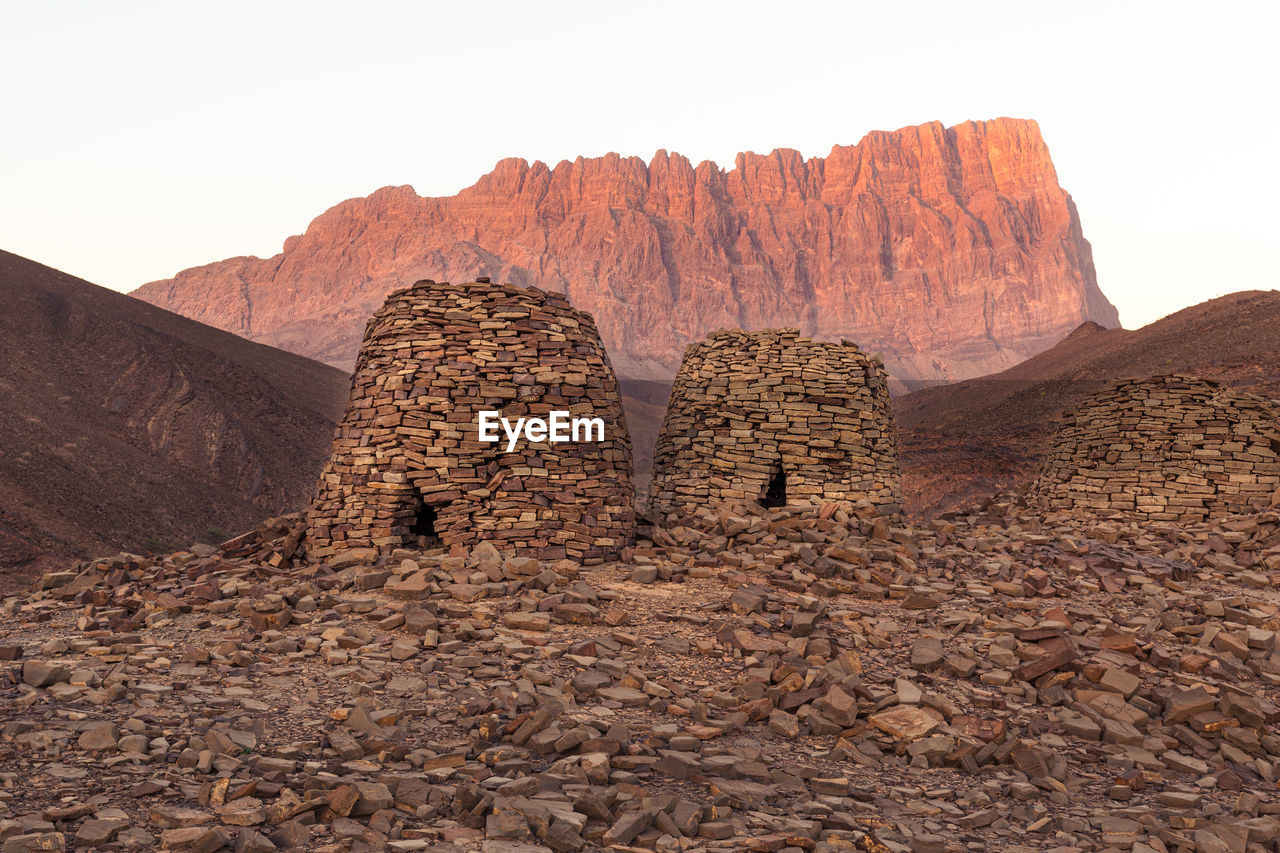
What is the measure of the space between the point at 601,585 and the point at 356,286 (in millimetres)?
126912

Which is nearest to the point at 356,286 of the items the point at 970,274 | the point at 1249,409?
the point at 970,274

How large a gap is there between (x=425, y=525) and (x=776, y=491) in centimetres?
535

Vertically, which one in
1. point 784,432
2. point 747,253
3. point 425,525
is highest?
point 747,253

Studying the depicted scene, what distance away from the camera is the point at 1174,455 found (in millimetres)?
13445

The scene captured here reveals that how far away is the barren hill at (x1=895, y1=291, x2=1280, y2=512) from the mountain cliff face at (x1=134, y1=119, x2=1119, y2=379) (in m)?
67.2

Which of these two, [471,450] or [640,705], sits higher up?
[471,450]

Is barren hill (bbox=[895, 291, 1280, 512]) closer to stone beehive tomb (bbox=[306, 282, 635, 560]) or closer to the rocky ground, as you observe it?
the rocky ground

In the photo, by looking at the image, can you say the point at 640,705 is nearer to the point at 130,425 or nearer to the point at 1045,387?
the point at 130,425

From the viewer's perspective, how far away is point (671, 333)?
124 m

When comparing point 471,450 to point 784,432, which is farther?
point 784,432

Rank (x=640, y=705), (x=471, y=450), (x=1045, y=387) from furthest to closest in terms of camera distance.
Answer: (x=1045, y=387) < (x=471, y=450) < (x=640, y=705)

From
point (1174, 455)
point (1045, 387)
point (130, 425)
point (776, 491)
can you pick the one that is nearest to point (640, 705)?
point (776, 491)

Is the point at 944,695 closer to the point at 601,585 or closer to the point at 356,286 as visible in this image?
the point at 601,585

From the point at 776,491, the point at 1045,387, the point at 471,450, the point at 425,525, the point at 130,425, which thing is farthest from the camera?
the point at 1045,387
